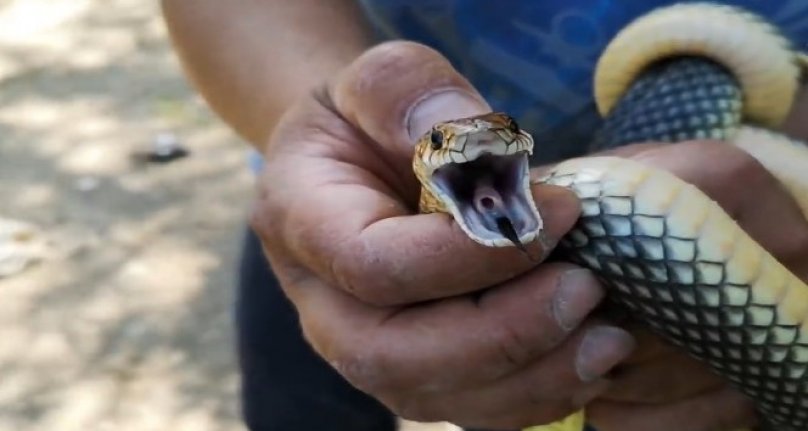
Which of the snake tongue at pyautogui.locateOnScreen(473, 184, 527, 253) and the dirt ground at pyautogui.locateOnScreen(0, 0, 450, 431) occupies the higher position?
the snake tongue at pyautogui.locateOnScreen(473, 184, 527, 253)

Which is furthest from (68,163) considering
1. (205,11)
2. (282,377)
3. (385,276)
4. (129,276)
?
(385,276)

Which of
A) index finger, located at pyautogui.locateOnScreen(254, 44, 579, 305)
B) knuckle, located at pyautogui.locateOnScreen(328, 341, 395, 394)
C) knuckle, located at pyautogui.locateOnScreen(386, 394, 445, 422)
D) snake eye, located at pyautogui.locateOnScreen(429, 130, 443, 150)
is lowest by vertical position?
→ knuckle, located at pyautogui.locateOnScreen(386, 394, 445, 422)

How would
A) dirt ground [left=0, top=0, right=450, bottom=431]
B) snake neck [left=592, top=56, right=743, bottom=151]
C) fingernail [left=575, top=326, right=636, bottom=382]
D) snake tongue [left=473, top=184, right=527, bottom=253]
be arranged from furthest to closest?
1. dirt ground [left=0, top=0, right=450, bottom=431]
2. snake neck [left=592, top=56, right=743, bottom=151]
3. fingernail [left=575, top=326, right=636, bottom=382]
4. snake tongue [left=473, top=184, right=527, bottom=253]

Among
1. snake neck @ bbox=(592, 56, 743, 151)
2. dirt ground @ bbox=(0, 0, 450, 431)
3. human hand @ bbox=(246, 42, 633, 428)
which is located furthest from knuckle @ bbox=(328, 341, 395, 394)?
dirt ground @ bbox=(0, 0, 450, 431)

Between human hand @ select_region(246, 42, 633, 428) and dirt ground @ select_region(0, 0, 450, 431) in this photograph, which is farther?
dirt ground @ select_region(0, 0, 450, 431)

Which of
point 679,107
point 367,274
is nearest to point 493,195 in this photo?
point 367,274

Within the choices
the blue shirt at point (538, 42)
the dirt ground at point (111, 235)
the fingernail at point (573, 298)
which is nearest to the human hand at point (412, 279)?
the fingernail at point (573, 298)

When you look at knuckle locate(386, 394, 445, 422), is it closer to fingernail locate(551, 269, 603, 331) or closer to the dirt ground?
fingernail locate(551, 269, 603, 331)

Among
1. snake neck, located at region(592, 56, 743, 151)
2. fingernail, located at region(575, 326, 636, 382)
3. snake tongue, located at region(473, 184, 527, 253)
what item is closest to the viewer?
snake tongue, located at region(473, 184, 527, 253)
